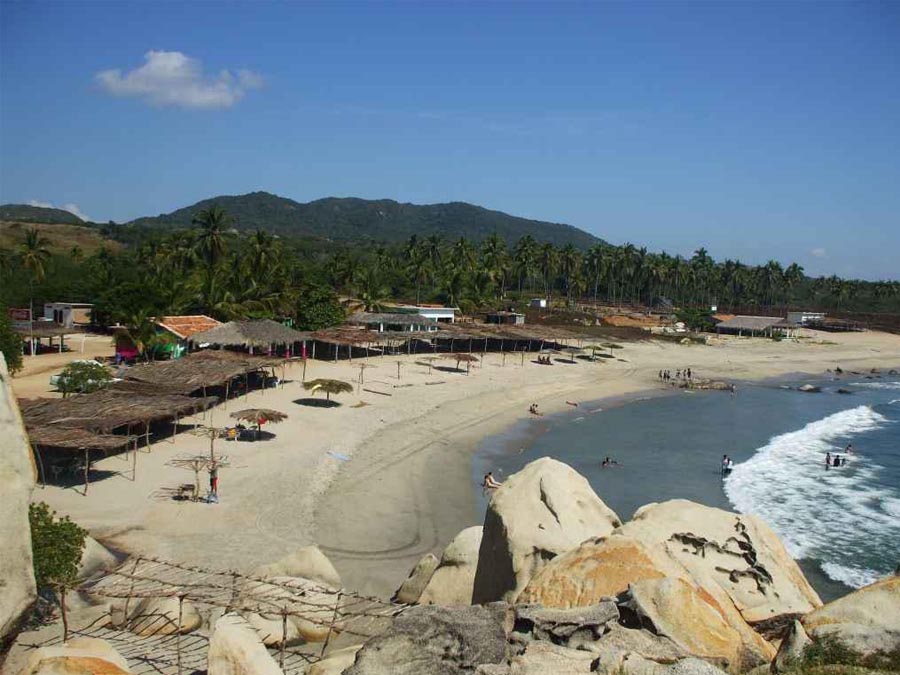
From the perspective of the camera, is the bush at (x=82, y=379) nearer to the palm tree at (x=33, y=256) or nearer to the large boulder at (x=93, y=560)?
the large boulder at (x=93, y=560)

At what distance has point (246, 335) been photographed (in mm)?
42062

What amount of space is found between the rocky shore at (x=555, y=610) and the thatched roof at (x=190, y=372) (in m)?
16.1

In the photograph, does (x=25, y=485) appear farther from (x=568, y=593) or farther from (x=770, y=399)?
(x=770, y=399)

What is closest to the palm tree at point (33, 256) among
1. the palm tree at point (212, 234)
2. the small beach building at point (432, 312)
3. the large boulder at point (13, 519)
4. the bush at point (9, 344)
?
the palm tree at point (212, 234)

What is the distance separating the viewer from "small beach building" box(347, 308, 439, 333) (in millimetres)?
57375

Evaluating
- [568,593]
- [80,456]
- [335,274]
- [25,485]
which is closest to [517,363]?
[335,274]

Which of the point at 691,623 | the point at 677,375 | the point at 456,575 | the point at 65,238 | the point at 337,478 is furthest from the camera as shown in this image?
the point at 65,238

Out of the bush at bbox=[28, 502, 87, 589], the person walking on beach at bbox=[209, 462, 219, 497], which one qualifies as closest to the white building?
the person walking on beach at bbox=[209, 462, 219, 497]

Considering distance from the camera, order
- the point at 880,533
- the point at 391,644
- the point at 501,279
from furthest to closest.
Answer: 1. the point at 501,279
2. the point at 880,533
3. the point at 391,644

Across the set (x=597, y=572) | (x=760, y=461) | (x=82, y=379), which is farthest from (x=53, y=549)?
(x=760, y=461)

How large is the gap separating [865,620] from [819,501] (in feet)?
67.8

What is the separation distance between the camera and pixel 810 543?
2312cm

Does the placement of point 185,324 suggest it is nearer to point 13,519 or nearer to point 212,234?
point 212,234

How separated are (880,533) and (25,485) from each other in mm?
26139
